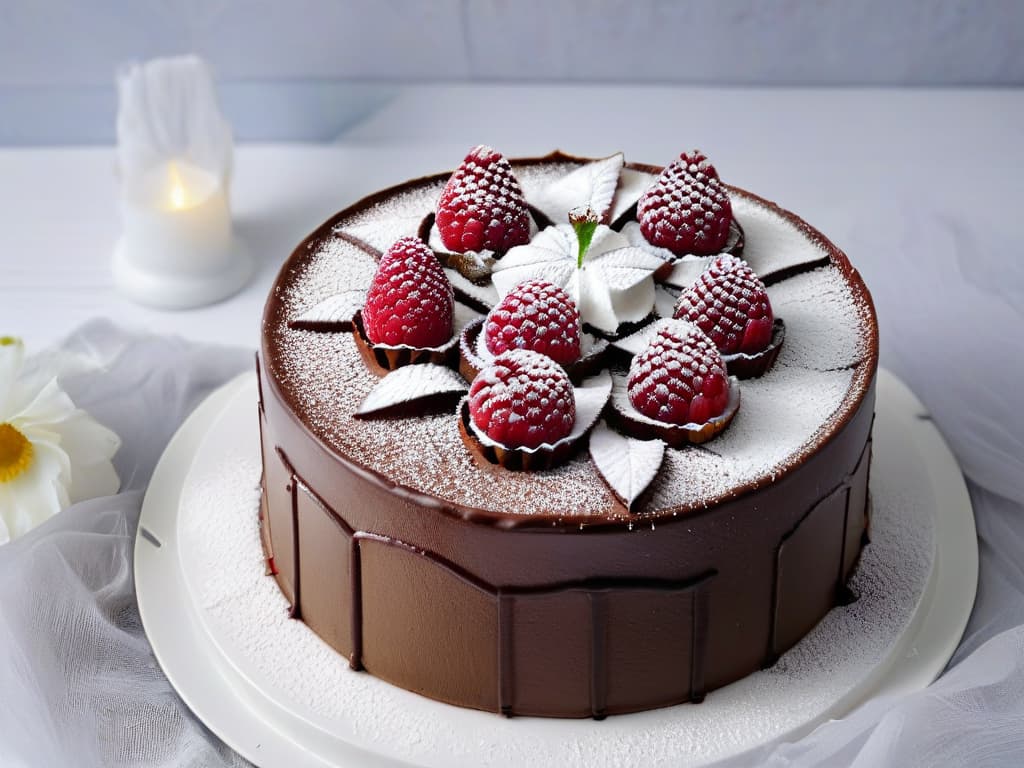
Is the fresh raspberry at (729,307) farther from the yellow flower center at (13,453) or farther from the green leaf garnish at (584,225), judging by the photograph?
the yellow flower center at (13,453)

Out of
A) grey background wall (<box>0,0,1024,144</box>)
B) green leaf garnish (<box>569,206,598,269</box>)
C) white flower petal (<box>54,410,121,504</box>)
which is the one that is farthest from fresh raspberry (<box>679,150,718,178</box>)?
grey background wall (<box>0,0,1024,144</box>)

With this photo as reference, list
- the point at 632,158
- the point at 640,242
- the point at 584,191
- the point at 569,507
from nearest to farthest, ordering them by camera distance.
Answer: the point at 569,507, the point at 640,242, the point at 584,191, the point at 632,158

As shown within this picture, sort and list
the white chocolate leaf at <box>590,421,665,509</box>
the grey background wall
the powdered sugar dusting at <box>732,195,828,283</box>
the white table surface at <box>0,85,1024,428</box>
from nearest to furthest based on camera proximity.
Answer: the white chocolate leaf at <box>590,421,665,509</box>
the powdered sugar dusting at <box>732,195,828,283</box>
the white table surface at <box>0,85,1024,428</box>
the grey background wall

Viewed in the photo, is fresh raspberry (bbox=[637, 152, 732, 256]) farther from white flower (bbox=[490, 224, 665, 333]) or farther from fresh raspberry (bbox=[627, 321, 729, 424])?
fresh raspberry (bbox=[627, 321, 729, 424])

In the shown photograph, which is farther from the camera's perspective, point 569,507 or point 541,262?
point 541,262

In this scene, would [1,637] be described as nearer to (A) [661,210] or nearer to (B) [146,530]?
(B) [146,530]

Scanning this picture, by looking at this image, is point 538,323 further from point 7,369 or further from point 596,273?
point 7,369

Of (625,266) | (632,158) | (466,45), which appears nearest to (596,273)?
(625,266)
